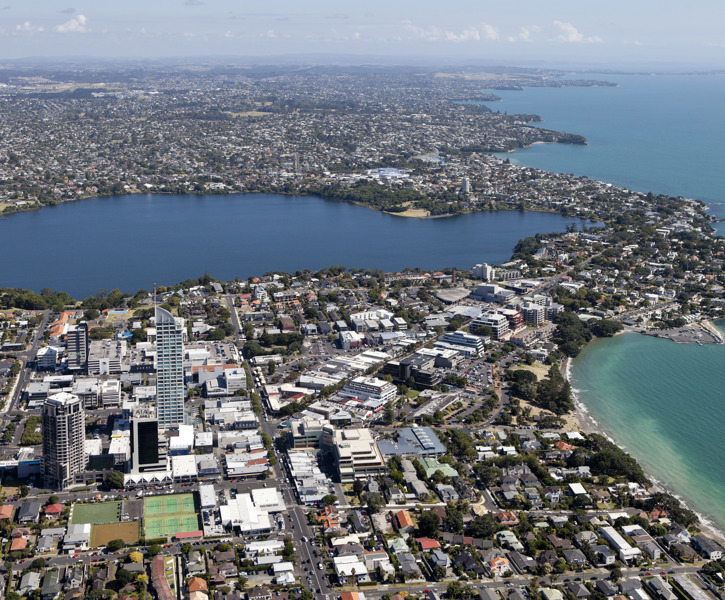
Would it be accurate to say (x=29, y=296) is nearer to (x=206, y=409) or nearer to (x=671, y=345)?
(x=206, y=409)

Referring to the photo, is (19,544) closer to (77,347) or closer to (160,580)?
(160,580)

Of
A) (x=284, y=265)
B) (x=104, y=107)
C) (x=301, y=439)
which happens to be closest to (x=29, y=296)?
(x=284, y=265)

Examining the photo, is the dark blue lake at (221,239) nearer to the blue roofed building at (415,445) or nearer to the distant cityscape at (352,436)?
the distant cityscape at (352,436)

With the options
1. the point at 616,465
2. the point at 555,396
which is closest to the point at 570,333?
the point at 555,396

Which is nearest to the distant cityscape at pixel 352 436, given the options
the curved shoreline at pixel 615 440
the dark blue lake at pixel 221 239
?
the curved shoreline at pixel 615 440

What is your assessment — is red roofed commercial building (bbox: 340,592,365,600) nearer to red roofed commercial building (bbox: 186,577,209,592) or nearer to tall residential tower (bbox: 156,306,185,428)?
red roofed commercial building (bbox: 186,577,209,592)

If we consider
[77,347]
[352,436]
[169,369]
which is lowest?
[352,436]

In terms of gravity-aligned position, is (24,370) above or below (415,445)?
below
